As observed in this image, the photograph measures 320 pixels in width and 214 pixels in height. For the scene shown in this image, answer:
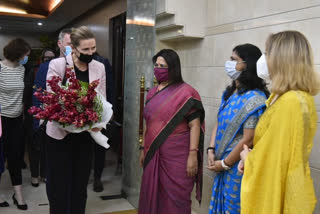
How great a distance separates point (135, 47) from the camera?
3133mm

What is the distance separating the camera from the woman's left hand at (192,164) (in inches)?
89.7

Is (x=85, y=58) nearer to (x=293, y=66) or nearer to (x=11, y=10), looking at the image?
(x=293, y=66)

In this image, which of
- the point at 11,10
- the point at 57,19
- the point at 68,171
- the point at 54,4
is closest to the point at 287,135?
the point at 68,171

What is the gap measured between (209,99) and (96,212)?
145cm

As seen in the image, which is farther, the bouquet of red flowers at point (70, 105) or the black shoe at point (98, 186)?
the black shoe at point (98, 186)

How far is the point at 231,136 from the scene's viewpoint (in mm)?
1906

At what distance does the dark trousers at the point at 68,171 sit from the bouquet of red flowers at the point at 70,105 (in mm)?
214

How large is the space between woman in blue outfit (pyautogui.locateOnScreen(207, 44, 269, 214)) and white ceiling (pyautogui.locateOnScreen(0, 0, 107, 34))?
4.48 meters

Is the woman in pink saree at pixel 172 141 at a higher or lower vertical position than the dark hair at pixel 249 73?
lower

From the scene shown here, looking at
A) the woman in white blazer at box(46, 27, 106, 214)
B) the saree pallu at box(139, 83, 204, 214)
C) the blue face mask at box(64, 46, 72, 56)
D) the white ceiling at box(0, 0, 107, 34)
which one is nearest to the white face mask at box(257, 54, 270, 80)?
the saree pallu at box(139, 83, 204, 214)

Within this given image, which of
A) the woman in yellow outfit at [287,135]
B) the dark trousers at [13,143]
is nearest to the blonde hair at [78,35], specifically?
the woman in yellow outfit at [287,135]

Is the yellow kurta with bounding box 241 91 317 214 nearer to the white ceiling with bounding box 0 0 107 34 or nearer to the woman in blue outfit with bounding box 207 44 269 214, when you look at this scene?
the woman in blue outfit with bounding box 207 44 269 214

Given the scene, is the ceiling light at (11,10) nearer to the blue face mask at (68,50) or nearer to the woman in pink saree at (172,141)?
the blue face mask at (68,50)

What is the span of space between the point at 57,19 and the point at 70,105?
6772 millimetres
